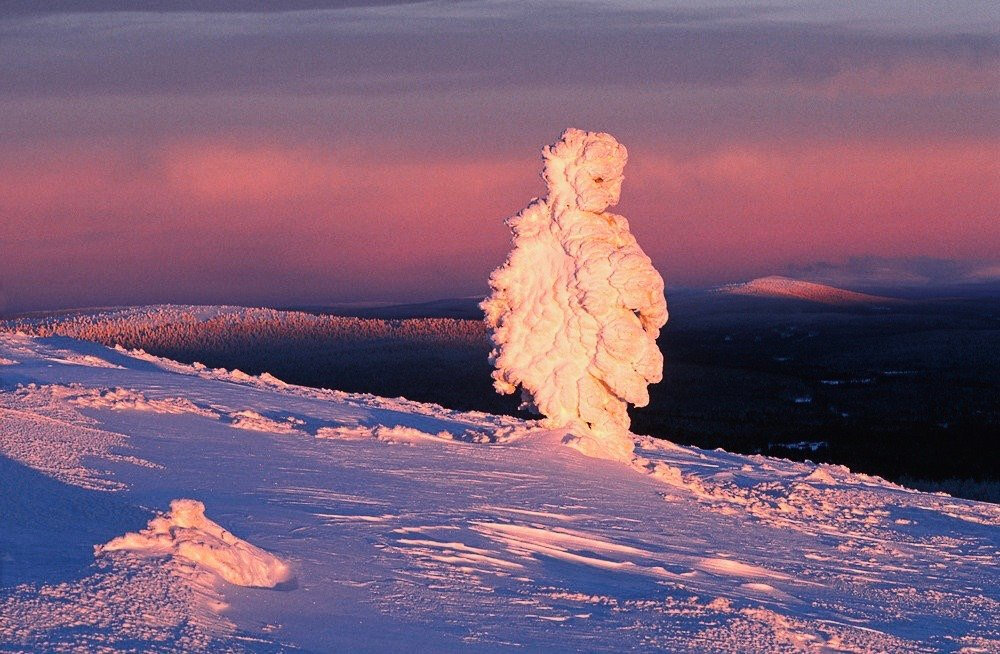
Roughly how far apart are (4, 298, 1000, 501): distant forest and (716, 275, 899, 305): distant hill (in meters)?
58.4

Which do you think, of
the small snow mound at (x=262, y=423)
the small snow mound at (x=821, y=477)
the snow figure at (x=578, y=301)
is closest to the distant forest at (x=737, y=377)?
the small snow mound at (x=821, y=477)

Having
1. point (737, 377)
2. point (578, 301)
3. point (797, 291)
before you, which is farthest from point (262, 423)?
point (797, 291)

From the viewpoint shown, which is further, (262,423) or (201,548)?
(262,423)

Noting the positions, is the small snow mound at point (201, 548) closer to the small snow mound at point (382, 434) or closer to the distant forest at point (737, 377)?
the small snow mound at point (382, 434)

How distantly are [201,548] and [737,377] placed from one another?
165 feet

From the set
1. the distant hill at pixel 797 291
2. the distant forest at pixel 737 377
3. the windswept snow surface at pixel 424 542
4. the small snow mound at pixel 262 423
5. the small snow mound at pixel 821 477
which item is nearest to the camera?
the windswept snow surface at pixel 424 542

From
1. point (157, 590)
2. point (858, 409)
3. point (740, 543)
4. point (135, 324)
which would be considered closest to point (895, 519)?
point (740, 543)

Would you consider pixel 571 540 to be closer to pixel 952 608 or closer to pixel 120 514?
pixel 952 608

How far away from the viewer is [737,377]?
5609cm

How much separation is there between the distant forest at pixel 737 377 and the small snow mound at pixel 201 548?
17184 millimetres

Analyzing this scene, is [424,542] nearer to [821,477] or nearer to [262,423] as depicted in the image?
[262,423]

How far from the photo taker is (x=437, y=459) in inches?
505

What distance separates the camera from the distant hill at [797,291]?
14325 centimetres

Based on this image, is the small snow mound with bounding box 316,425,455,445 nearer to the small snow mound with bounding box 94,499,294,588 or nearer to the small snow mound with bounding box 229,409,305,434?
the small snow mound with bounding box 229,409,305,434
